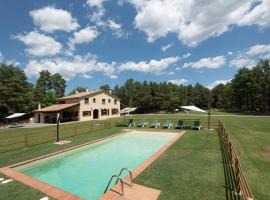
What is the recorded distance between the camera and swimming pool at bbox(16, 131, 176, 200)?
6984 mm

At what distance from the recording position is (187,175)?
253 inches

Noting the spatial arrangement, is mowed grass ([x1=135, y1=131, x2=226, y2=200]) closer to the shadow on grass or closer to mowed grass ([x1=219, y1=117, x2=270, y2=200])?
the shadow on grass

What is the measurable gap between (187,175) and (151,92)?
2124 inches

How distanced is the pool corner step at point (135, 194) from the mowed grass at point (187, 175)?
0.78 ft

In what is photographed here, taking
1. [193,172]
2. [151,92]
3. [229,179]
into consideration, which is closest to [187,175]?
[193,172]

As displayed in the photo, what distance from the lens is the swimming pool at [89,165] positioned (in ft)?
22.9

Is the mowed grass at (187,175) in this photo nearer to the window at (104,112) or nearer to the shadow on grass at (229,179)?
the shadow on grass at (229,179)

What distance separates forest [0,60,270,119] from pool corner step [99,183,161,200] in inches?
994

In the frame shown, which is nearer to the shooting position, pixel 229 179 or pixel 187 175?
pixel 229 179

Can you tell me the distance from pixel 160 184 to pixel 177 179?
76 cm

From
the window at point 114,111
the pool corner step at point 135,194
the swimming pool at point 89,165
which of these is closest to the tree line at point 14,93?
the window at point 114,111

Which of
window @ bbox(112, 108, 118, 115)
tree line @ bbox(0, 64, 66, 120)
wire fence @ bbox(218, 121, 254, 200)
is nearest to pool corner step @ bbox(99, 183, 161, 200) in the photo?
wire fence @ bbox(218, 121, 254, 200)

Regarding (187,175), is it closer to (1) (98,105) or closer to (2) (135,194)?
(2) (135,194)

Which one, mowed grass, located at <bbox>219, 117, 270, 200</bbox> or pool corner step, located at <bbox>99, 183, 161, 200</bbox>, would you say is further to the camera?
mowed grass, located at <bbox>219, 117, 270, 200</bbox>
